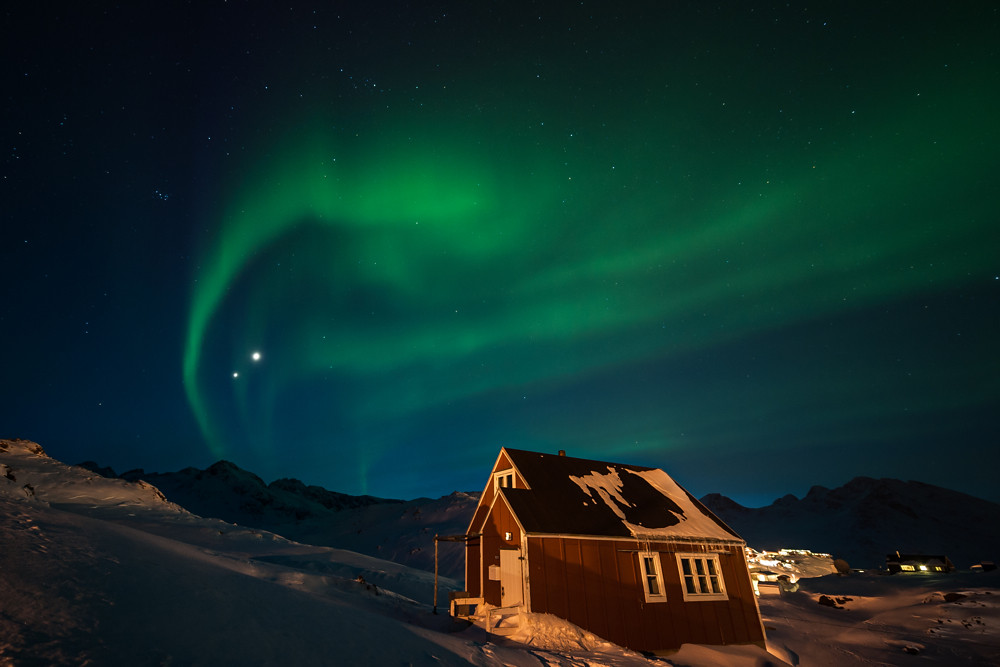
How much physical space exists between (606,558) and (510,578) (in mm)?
3861

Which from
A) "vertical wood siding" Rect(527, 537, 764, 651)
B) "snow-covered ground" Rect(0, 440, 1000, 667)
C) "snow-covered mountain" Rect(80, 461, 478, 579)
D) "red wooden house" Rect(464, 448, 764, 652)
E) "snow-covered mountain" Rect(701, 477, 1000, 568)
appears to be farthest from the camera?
"snow-covered mountain" Rect(701, 477, 1000, 568)

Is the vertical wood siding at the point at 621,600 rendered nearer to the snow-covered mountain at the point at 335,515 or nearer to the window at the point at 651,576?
the window at the point at 651,576

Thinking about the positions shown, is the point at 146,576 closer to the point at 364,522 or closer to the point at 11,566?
the point at 11,566

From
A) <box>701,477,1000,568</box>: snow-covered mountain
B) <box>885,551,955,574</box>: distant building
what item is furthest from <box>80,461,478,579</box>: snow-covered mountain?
<box>701,477,1000,568</box>: snow-covered mountain

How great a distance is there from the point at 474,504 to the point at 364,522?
18429 millimetres

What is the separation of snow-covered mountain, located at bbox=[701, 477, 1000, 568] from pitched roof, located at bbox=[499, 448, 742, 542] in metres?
131

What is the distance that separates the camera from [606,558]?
17.7 meters

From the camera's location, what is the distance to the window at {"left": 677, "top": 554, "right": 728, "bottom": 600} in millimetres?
19156

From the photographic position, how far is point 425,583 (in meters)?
29.4

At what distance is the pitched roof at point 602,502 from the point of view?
18.0 m

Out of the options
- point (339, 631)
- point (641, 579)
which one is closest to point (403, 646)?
point (339, 631)

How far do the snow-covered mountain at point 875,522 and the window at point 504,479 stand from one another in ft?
452

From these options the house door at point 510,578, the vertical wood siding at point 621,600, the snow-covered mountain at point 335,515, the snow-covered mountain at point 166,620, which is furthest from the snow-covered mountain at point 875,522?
the snow-covered mountain at point 166,620

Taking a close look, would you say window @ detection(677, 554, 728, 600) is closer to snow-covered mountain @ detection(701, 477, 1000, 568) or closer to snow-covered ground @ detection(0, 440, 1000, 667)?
snow-covered ground @ detection(0, 440, 1000, 667)
